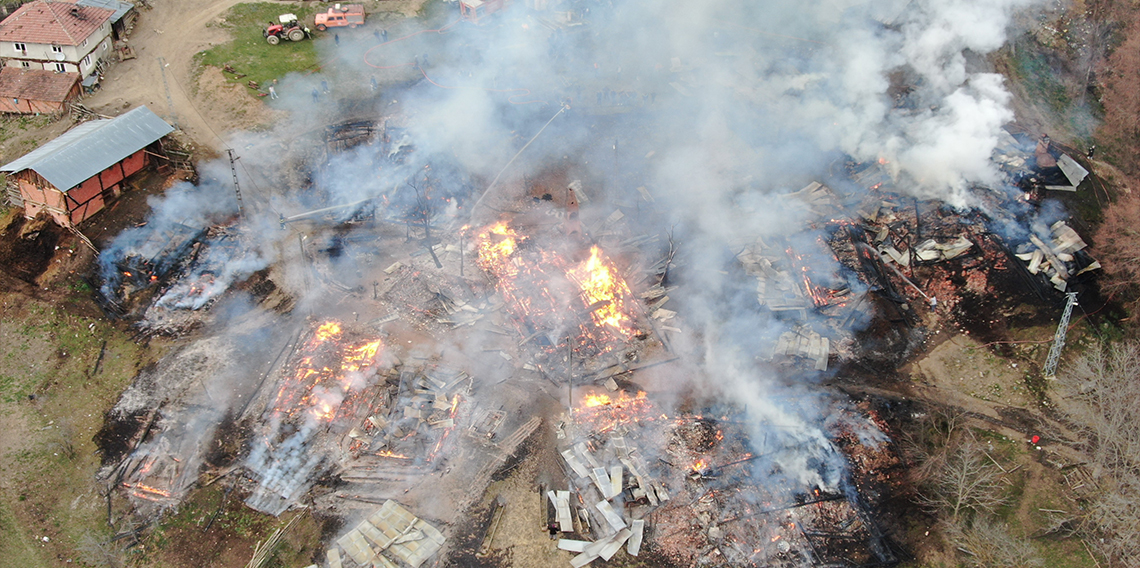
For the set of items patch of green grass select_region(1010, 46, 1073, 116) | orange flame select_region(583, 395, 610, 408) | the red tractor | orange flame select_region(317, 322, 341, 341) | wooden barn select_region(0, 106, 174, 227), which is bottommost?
orange flame select_region(583, 395, 610, 408)

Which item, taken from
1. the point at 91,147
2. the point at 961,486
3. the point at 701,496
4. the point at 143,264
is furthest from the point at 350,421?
the point at 961,486

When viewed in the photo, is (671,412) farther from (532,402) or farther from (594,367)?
(532,402)

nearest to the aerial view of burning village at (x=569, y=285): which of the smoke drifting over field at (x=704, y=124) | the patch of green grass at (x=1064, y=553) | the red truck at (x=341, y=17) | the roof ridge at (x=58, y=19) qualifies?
the patch of green grass at (x=1064, y=553)

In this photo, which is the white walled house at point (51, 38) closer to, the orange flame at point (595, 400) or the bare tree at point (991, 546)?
the orange flame at point (595, 400)

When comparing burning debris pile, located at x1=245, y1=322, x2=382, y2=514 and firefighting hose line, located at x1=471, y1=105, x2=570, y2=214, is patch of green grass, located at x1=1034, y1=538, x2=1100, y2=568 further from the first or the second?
firefighting hose line, located at x1=471, y1=105, x2=570, y2=214

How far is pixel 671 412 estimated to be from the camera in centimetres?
2536

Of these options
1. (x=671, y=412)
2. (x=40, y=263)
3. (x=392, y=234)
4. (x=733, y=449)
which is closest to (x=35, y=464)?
(x=40, y=263)

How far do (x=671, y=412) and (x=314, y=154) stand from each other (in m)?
21.7

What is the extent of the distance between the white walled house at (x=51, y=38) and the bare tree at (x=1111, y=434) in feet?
155

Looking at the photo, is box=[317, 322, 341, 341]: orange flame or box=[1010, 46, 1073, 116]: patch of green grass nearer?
box=[317, 322, 341, 341]: orange flame

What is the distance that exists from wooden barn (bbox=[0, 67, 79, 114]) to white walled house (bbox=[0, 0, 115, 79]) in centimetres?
58

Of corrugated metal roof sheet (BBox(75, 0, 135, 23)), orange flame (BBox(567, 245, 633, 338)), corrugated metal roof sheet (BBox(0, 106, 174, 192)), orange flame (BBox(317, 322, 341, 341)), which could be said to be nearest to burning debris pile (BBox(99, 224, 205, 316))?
corrugated metal roof sheet (BBox(0, 106, 174, 192))

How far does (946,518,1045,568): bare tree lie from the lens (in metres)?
21.7

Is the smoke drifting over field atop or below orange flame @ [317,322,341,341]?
atop
